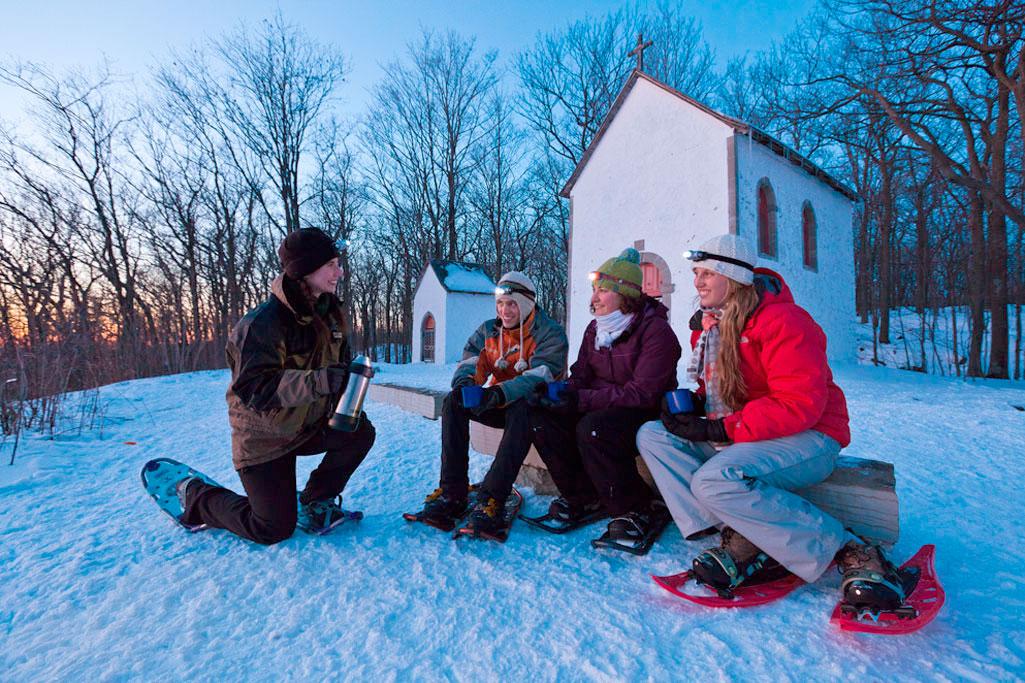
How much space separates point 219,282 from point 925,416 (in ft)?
74.9

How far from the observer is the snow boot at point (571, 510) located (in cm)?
261

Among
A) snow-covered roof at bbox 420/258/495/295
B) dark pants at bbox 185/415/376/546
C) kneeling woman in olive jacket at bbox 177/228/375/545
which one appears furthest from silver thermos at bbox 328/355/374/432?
snow-covered roof at bbox 420/258/495/295

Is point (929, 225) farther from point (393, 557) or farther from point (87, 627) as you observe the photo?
point (87, 627)

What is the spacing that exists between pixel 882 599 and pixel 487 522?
1596mm

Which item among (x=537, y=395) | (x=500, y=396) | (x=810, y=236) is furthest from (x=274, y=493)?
(x=810, y=236)

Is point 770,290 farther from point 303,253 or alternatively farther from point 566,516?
point 303,253

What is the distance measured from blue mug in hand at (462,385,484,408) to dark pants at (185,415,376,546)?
64 centimetres

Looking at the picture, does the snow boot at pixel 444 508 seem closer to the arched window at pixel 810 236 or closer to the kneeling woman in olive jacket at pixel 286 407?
the kneeling woman in olive jacket at pixel 286 407

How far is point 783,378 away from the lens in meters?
1.94

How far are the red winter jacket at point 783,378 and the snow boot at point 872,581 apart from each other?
18.9 inches

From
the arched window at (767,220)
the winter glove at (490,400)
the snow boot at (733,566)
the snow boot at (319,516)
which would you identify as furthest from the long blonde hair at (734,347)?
the arched window at (767,220)

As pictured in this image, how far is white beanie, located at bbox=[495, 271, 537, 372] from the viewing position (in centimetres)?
309

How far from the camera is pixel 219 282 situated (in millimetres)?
20047

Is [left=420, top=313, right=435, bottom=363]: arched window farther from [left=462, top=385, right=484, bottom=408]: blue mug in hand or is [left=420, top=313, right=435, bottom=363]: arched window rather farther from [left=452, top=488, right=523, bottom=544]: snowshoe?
[left=452, top=488, right=523, bottom=544]: snowshoe
